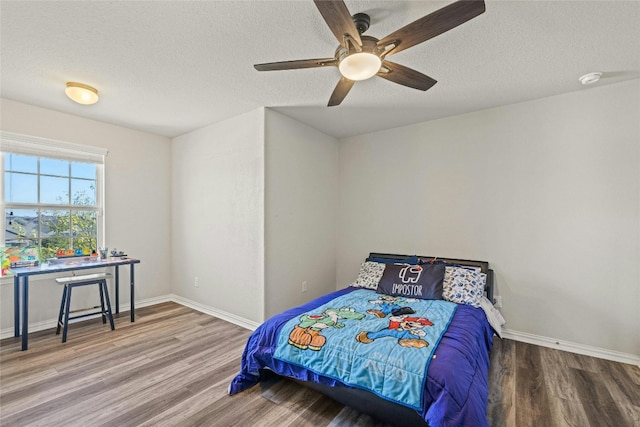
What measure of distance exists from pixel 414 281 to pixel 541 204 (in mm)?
1516

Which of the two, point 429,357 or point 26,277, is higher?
point 26,277

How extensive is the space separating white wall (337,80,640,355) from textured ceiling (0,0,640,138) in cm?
29

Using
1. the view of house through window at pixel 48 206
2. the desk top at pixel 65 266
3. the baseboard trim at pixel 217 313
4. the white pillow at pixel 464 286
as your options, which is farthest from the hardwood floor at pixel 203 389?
the view of house through window at pixel 48 206

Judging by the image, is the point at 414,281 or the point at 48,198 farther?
the point at 48,198

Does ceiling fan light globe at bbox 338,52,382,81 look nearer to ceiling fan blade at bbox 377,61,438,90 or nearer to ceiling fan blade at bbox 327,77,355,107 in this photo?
ceiling fan blade at bbox 377,61,438,90

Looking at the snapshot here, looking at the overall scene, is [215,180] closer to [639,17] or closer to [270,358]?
[270,358]

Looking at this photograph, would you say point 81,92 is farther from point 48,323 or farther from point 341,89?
point 48,323

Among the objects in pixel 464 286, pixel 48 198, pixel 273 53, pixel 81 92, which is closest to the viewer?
pixel 273 53

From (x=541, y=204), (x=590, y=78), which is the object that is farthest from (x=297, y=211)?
(x=590, y=78)

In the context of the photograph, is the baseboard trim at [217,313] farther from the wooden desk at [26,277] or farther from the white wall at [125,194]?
the wooden desk at [26,277]

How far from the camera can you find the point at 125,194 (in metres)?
3.96

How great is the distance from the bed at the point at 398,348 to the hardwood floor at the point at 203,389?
197mm

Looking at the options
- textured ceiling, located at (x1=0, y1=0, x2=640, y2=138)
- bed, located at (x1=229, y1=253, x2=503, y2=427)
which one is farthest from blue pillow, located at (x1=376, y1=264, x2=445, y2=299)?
textured ceiling, located at (x1=0, y1=0, x2=640, y2=138)

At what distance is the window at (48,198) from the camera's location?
3.14 metres
